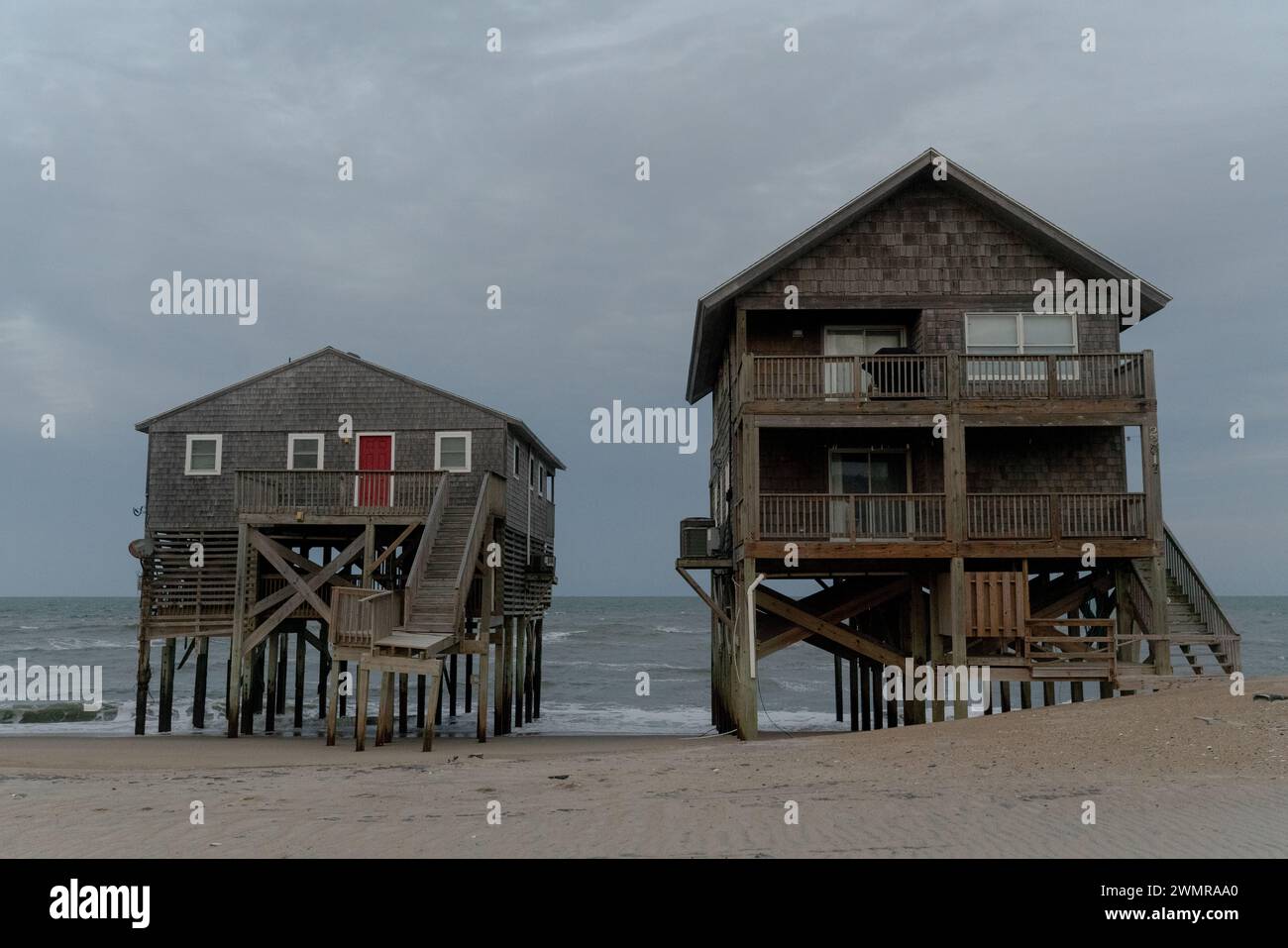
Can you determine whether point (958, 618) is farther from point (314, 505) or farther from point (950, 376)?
point (314, 505)

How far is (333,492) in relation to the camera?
25.0 m

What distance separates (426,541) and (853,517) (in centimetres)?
901

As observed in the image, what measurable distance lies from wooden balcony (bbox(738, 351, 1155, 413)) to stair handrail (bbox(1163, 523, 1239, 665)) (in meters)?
3.00

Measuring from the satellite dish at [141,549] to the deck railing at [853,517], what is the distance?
50.5 feet

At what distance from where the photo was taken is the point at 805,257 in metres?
21.7

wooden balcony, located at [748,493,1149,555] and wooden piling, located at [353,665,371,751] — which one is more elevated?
wooden balcony, located at [748,493,1149,555]

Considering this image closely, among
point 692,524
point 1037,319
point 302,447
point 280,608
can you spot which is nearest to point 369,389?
point 302,447

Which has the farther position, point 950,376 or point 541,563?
point 541,563

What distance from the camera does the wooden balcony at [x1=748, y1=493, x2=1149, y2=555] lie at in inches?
788

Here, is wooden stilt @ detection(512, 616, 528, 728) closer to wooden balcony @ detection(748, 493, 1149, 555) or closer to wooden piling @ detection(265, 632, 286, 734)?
wooden piling @ detection(265, 632, 286, 734)

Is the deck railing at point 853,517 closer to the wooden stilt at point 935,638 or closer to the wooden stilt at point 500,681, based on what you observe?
the wooden stilt at point 935,638

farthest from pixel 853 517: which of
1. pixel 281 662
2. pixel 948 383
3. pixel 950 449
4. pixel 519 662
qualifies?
pixel 281 662

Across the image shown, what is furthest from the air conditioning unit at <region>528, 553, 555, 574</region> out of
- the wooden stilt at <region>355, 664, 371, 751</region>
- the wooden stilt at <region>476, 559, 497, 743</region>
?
the wooden stilt at <region>355, 664, 371, 751</region>

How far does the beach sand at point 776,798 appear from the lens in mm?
9047
